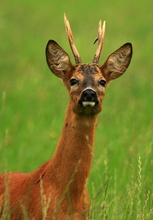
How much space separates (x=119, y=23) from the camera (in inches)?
813

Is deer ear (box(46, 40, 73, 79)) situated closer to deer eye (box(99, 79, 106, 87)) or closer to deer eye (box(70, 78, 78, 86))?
deer eye (box(70, 78, 78, 86))

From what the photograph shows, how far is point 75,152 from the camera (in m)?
6.76

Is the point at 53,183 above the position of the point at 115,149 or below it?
below

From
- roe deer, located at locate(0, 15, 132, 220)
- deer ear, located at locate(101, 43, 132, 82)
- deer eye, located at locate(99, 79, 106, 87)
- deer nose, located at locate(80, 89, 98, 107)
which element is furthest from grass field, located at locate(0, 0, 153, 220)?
deer ear, located at locate(101, 43, 132, 82)

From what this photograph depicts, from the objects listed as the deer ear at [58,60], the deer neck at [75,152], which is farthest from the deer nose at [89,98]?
the deer ear at [58,60]

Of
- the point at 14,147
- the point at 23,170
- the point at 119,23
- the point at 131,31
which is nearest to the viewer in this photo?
the point at 23,170

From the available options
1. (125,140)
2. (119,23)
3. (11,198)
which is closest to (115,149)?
(125,140)

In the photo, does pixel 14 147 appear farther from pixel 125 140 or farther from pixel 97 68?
pixel 97 68

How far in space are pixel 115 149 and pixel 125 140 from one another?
318 millimetres

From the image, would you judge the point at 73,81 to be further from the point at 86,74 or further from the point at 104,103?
the point at 104,103

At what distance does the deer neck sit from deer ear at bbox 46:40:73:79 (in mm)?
563

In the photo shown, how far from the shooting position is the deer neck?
6.70m

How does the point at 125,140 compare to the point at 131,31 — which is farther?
the point at 131,31

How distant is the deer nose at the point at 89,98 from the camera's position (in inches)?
263
